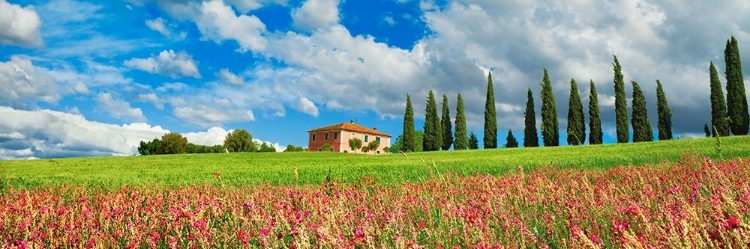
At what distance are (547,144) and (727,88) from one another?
56.5 ft

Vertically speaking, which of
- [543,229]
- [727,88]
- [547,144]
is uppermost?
[727,88]

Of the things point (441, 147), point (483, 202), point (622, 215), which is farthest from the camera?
point (441, 147)

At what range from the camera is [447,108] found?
2549 inches

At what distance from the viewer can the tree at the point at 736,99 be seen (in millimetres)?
46250

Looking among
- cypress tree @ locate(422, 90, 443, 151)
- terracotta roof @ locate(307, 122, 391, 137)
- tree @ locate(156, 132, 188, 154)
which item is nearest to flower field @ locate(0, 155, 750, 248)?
cypress tree @ locate(422, 90, 443, 151)

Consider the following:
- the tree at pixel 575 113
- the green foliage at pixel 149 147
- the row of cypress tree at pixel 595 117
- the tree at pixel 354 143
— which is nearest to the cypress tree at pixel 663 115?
the row of cypress tree at pixel 595 117

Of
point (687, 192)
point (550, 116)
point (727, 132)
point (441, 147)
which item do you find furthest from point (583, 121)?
point (687, 192)

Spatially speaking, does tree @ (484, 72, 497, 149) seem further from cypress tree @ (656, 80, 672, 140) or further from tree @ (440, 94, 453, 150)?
cypress tree @ (656, 80, 672, 140)

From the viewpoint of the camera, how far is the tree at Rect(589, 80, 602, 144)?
53.2 metres

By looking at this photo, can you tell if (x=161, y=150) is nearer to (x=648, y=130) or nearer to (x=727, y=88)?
(x=648, y=130)

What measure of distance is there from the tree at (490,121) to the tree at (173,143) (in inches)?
1617

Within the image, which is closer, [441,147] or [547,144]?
[547,144]

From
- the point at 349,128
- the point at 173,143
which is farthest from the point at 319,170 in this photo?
the point at 349,128

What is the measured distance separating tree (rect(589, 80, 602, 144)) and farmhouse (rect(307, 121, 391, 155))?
37.6m
